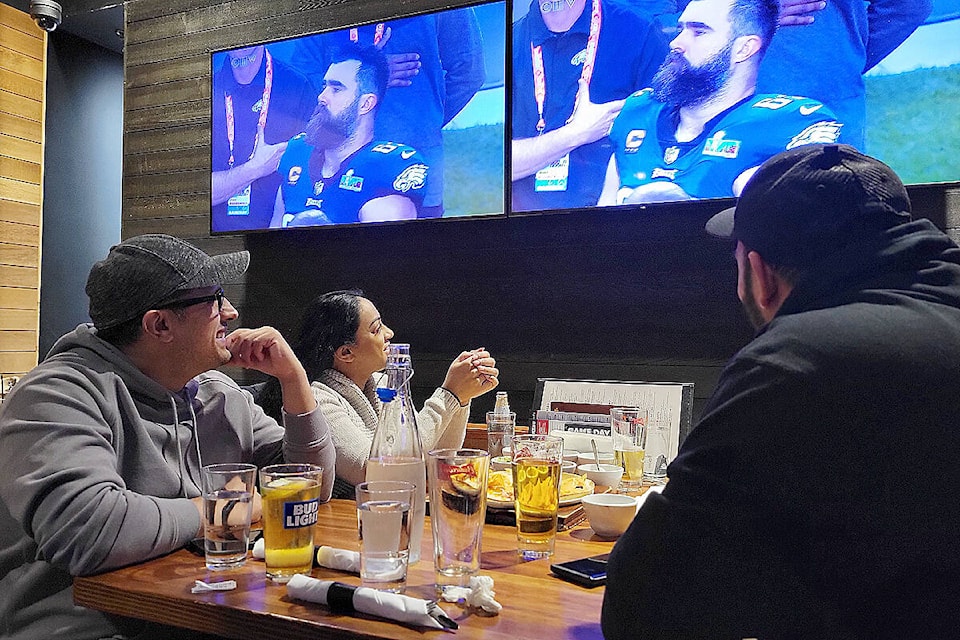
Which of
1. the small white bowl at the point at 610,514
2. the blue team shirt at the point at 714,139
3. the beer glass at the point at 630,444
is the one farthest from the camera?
the blue team shirt at the point at 714,139

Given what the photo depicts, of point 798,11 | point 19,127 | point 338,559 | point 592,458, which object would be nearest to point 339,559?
point 338,559

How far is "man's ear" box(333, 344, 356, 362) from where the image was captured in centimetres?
234

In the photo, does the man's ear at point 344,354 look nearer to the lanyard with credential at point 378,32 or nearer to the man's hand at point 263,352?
the man's hand at point 263,352

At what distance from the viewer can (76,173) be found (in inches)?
193

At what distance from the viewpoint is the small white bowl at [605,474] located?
176 centimetres

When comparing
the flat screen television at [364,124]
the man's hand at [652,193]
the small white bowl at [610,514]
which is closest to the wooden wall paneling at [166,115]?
the flat screen television at [364,124]

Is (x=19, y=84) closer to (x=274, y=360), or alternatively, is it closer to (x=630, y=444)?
(x=274, y=360)

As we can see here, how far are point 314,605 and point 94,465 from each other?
1.60 ft

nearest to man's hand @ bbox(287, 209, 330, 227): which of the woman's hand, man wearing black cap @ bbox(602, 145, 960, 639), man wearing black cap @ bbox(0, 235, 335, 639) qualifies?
the woman's hand

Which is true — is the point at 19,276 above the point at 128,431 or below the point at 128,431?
above

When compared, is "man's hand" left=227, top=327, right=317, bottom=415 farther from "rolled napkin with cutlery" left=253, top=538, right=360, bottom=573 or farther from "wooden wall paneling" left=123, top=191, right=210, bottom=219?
"wooden wall paneling" left=123, top=191, right=210, bottom=219

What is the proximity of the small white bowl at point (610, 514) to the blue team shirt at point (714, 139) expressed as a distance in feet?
5.82

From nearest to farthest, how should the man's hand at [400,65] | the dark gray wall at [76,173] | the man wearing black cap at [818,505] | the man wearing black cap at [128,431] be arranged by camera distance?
the man wearing black cap at [818,505]
the man wearing black cap at [128,431]
the man's hand at [400,65]
the dark gray wall at [76,173]

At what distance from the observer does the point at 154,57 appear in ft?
14.2
